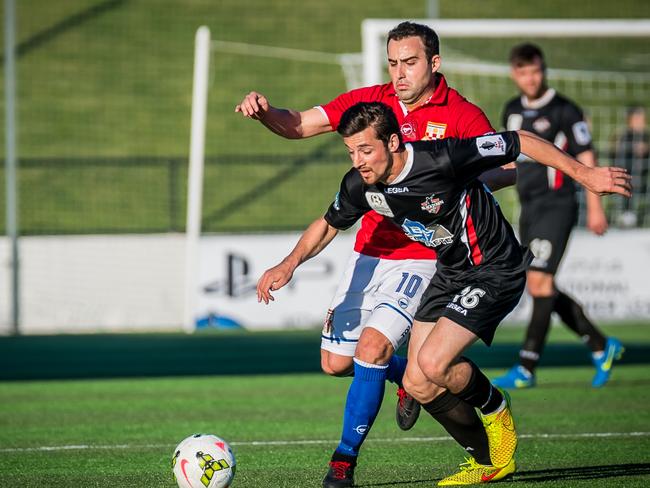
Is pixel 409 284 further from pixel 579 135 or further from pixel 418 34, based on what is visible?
pixel 579 135

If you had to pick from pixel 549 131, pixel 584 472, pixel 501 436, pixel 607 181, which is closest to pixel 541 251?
pixel 549 131

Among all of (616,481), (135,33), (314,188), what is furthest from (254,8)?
(616,481)

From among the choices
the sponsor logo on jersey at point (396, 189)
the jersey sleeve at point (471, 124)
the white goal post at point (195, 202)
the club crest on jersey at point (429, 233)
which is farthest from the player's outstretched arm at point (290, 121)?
the white goal post at point (195, 202)

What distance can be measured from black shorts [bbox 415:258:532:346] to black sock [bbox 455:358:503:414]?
0.59 feet

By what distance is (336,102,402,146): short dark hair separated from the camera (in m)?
5.26

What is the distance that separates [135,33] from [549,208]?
62.3 ft

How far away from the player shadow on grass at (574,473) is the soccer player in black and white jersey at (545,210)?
3.09 m

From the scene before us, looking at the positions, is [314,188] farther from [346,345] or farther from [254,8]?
[346,345]

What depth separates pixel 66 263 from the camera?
47.9 ft

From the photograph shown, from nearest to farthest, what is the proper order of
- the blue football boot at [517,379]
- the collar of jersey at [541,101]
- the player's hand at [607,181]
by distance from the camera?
the player's hand at [607,181] < the blue football boot at [517,379] < the collar of jersey at [541,101]

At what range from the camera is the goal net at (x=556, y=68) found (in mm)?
12648

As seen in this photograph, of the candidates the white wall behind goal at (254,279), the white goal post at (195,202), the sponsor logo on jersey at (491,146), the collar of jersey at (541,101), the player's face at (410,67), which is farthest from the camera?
the white goal post at (195,202)

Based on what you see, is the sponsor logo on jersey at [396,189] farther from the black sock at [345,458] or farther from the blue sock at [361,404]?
Answer: the black sock at [345,458]

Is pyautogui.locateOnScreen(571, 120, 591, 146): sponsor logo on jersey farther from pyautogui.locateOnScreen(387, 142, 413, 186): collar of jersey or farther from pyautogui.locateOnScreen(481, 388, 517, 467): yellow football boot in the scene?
pyautogui.locateOnScreen(387, 142, 413, 186): collar of jersey
